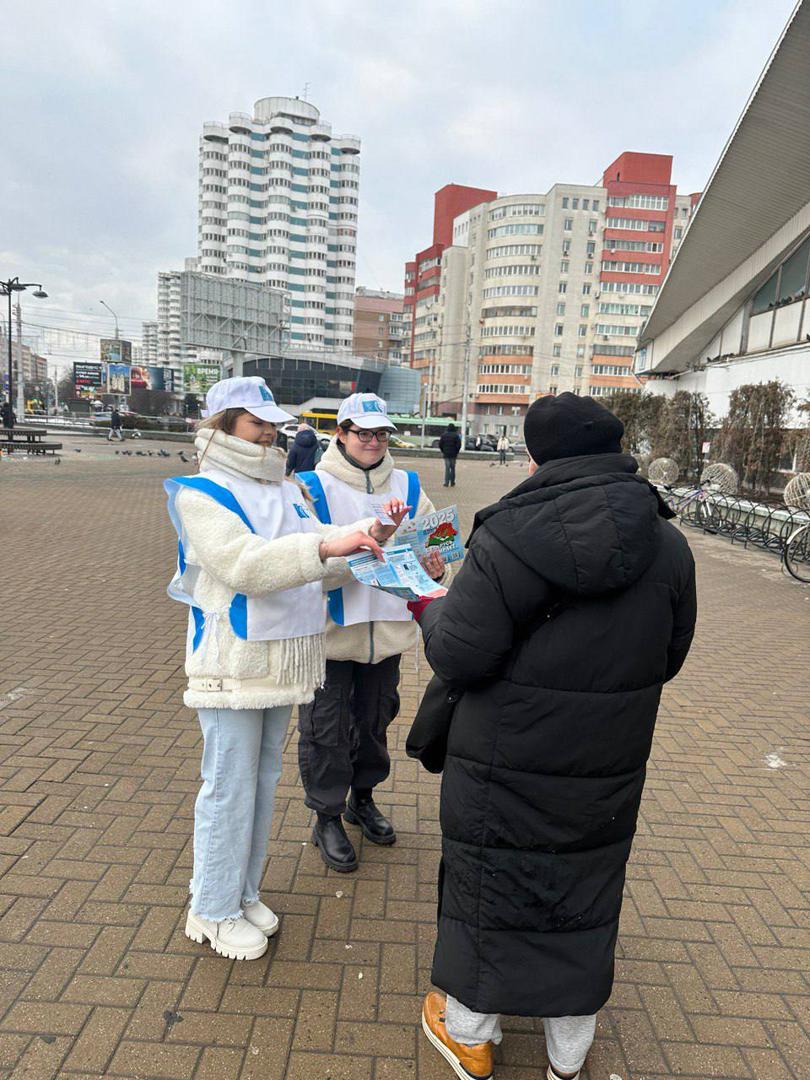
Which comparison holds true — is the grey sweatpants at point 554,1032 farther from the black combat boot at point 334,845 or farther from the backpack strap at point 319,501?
the backpack strap at point 319,501

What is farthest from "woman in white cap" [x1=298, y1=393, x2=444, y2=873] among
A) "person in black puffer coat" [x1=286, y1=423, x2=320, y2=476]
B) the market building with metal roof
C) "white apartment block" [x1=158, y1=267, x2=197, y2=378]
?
"white apartment block" [x1=158, y1=267, x2=197, y2=378]

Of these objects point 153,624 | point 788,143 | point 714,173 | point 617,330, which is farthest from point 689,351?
point 617,330

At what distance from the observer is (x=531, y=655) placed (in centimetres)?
173

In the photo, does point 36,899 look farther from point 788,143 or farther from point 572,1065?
point 788,143

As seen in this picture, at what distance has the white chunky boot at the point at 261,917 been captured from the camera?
2.61 m

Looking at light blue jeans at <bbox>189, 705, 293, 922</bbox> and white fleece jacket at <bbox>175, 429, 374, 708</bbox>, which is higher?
white fleece jacket at <bbox>175, 429, 374, 708</bbox>

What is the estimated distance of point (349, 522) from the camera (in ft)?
9.96

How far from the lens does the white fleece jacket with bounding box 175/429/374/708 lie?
2143 mm

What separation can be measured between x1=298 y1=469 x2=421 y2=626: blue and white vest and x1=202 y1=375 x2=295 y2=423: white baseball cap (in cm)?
69

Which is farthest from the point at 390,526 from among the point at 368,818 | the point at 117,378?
the point at 117,378

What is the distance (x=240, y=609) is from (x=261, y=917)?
4.10ft

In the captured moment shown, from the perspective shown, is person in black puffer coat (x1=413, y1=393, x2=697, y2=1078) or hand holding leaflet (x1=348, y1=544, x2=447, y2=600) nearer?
person in black puffer coat (x1=413, y1=393, x2=697, y2=1078)

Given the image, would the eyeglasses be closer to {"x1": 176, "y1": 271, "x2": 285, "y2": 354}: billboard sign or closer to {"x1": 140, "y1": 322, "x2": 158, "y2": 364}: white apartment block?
{"x1": 176, "y1": 271, "x2": 285, "y2": 354}: billboard sign

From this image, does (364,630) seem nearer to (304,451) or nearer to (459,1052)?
(459,1052)
